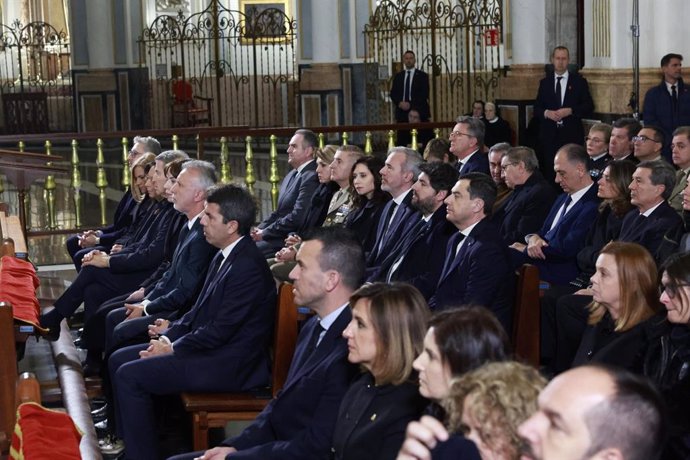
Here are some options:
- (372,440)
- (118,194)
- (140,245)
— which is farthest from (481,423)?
(118,194)

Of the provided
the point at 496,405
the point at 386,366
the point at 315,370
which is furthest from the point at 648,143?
the point at 496,405

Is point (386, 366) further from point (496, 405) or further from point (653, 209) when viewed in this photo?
point (653, 209)

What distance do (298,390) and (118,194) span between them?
10.6 m

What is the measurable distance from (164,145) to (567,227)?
542 inches

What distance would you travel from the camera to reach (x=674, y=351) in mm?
4066

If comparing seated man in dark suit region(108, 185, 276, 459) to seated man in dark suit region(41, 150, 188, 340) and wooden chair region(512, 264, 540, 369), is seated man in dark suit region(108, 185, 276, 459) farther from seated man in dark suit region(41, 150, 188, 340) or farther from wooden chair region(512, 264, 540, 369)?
seated man in dark suit region(41, 150, 188, 340)

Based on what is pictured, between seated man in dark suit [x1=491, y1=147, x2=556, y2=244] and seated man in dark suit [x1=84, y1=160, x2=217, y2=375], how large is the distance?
1915 millimetres

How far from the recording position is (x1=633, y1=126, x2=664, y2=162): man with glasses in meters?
7.50

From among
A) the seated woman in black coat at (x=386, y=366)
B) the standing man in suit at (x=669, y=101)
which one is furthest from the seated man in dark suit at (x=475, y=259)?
the standing man in suit at (x=669, y=101)

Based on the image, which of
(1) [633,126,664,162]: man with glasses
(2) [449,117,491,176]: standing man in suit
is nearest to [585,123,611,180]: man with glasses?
(1) [633,126,664,162]: man with glasses

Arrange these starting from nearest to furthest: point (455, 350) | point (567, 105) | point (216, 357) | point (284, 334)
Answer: point (455, 350), point (284, 334), point (216, 357), point (567, 105)

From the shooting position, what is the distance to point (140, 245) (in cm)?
741

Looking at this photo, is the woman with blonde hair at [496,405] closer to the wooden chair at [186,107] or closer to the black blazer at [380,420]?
the black blazer at [380,420]

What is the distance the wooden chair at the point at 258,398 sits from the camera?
495 centimetres
